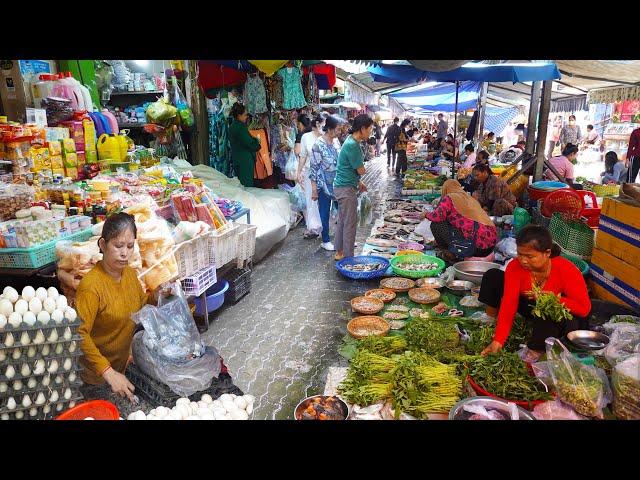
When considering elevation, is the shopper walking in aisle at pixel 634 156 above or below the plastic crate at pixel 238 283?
above

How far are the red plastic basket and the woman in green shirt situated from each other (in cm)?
602

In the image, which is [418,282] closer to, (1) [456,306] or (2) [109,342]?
(1) [456,306]

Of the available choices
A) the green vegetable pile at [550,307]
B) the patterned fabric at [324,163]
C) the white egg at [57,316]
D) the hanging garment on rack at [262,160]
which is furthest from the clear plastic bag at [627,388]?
the hanging garment on rack at [262,160]

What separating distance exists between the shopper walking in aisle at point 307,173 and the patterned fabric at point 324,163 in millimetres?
566

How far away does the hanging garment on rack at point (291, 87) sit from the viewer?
8.13 metres

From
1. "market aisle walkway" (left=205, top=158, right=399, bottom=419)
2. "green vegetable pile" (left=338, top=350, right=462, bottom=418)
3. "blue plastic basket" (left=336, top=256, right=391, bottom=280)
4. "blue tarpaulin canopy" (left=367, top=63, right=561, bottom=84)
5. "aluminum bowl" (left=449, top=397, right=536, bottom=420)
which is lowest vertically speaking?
"market aisle walkway" (left=205, top=158, right=399, bottom=419)

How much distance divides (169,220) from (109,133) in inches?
82.9

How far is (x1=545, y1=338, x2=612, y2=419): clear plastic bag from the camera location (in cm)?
260

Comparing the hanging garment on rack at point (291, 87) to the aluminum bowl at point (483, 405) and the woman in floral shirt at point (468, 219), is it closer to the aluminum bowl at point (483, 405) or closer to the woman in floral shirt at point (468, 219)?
the woman in floral shirt at point (468, 219)

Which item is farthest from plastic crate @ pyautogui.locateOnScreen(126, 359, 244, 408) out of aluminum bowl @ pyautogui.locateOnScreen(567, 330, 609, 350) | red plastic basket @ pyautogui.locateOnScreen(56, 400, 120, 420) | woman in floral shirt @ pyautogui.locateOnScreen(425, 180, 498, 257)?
woman in floral shirt @ pyautogui.locateOnScreen(425, 180, 498, 257)

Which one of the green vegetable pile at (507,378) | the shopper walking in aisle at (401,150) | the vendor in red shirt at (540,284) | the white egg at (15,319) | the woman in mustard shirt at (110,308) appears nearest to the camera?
the white egg at (15,319)

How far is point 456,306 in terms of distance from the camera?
4.65m

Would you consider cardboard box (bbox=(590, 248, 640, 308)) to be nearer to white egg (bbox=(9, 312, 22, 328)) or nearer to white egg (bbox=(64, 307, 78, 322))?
white egg (bbox=(64, 307, 78, 322))
